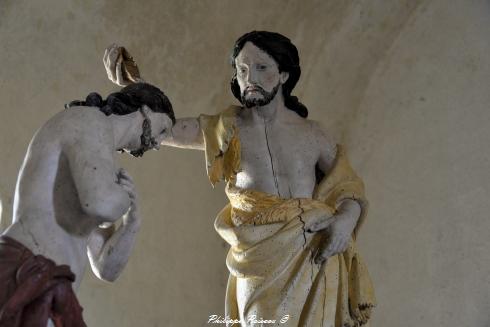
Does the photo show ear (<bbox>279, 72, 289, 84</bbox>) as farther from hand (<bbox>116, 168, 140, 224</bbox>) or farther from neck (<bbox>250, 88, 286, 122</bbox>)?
hand (<bbox>116, 168, 140, 224</bbox>)

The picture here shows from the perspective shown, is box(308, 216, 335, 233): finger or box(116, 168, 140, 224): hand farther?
box(308, 216, 335, 233): finger

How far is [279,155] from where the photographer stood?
141 inches

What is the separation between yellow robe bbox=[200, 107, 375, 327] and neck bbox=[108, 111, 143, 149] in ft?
2.04

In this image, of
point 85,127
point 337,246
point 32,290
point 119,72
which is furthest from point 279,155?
point 32,290

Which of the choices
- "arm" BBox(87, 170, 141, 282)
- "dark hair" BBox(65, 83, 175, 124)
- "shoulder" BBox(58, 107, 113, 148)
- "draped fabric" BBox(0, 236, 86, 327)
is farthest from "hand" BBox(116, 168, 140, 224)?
"draped fabric" BBox(0, 236, 86, 327)

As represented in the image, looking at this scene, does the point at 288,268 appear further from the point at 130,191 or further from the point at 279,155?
the point at 130,191

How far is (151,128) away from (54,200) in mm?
458

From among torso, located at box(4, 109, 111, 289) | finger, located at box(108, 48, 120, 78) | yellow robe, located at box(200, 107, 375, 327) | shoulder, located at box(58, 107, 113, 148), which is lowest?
yellow robe, located at box(200, 107, 375, 327)

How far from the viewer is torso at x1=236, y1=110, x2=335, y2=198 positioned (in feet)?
11.6

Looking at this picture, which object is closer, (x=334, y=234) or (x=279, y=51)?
(x=334, y=234)

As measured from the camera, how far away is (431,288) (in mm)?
4672

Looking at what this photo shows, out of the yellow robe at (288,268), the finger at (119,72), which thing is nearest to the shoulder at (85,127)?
the finger at (119,72)

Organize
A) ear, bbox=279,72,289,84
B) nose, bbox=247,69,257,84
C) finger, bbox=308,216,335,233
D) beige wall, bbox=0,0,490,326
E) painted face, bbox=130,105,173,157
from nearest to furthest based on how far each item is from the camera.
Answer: painted face, bbox=130,105,173,157, finger, bbox=308,216,335,233, nose, bbox=247,69,257,84, ear, bbox=279,72,289,84, beige wall, bbox=0,0,490,326

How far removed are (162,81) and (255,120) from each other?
49.9 inches
